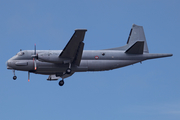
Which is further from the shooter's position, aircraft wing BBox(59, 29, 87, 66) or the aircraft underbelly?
the aircraft underbelly

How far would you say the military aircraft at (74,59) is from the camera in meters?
39.9

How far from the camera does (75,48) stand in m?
39.1

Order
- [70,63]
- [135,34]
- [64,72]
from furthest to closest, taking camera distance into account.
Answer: [135,34], [64,72], [70,63]

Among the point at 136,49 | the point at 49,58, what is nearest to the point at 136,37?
the point at 136,49

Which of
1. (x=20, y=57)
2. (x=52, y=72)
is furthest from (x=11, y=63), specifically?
(x=52, y=72)

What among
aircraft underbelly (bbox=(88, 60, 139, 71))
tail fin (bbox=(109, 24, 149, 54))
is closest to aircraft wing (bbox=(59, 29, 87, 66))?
aircraft underbelly (bbox=(88, 60, 139, 71))

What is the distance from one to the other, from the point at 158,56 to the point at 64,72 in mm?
11943

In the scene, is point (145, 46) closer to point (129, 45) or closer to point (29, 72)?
point (129, 45)

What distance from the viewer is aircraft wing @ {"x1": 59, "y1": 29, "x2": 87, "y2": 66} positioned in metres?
36.6

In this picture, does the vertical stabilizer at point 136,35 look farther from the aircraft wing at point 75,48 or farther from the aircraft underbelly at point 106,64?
the aircraft wing at point 75,48

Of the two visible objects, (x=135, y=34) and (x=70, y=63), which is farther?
(x=135, y=34)

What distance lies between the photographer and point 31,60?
137ft

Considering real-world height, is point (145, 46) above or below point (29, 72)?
above

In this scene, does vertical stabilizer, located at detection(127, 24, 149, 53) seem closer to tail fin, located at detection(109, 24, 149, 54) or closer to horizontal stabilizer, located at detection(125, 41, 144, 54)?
tail fin, located at detection(109, 24, 149, 54)
